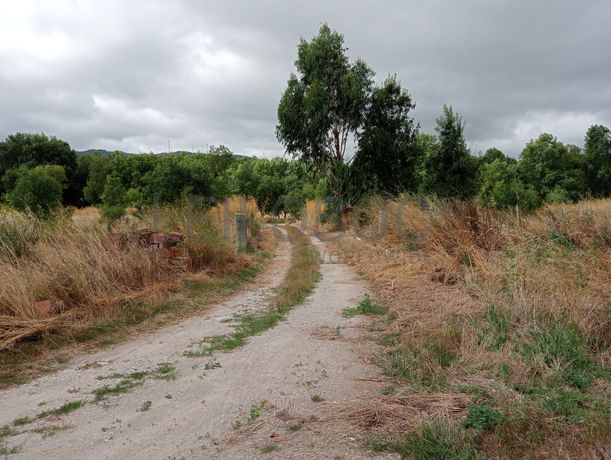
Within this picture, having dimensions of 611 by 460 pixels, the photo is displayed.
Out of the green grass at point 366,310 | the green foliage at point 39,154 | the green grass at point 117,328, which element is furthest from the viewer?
the green foliage at point 39,154

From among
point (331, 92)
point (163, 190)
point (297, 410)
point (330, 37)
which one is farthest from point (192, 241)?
point (330, 37)

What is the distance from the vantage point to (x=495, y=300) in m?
5.21

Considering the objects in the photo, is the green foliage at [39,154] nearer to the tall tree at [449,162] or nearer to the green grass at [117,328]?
the tall tree at [449,162]

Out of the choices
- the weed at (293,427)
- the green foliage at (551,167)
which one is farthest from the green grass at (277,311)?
the green foliage at (551,167)

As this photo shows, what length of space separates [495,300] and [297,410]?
118 inches

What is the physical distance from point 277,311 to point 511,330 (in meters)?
3.29

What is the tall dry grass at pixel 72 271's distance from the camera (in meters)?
5.52

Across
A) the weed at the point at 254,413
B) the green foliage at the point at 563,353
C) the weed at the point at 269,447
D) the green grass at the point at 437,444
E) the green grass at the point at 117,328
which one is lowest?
the green grass at the point at 117,328

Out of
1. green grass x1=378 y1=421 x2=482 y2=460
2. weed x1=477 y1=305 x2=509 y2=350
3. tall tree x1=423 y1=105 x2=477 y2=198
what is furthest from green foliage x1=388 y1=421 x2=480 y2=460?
tall tree x1=423 y1=105 x2=477 y2=198

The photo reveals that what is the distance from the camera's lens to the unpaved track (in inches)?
113

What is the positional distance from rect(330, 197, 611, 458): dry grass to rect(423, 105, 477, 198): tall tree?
1233 cm

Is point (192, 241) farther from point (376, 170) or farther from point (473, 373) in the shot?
point (376, 170)

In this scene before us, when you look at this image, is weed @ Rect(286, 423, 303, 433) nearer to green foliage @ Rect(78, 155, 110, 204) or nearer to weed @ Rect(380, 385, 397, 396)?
weed @ Rect(380, 385, 397, 396)

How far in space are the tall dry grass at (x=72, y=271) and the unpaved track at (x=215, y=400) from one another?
1.07m
